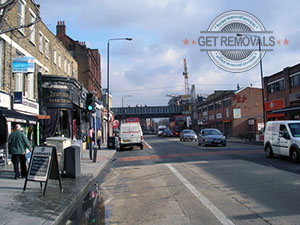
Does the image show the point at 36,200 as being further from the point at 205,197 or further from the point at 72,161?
the point at 205,197

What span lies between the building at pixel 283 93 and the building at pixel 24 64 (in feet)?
79.6

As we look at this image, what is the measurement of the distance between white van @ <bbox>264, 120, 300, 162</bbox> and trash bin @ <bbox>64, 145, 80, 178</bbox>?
889 cm

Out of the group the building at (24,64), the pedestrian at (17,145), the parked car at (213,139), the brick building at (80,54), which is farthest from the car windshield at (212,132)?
the pedestrian at (17,145)

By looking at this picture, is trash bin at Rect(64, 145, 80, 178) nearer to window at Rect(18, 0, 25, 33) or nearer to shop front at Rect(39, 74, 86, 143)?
shop front at Rect(39, 74, 86, 143)

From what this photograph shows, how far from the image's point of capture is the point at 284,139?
1355 centimetres

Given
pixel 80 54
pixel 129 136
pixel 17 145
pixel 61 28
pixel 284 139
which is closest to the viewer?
pixel 17 145

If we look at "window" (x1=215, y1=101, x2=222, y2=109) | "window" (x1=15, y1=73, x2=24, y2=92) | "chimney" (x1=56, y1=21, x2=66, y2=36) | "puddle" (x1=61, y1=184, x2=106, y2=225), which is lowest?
"puddle" (x1=61, y1=184, x2=106, y2=225)

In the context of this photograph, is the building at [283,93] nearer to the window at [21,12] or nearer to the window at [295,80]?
the window at [295,80]

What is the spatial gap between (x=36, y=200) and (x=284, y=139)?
1097cm

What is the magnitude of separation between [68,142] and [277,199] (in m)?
7.22

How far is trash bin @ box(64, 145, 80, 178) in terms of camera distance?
10.1 m

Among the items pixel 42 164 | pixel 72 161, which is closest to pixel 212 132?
pixel 72 161

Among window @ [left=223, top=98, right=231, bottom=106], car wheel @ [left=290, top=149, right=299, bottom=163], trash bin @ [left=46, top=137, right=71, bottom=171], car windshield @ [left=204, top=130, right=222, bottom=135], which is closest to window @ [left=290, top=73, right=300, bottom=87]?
car windshield @ [left=204, top=130, right=222, bottom=135]

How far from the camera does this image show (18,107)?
48.8ft
